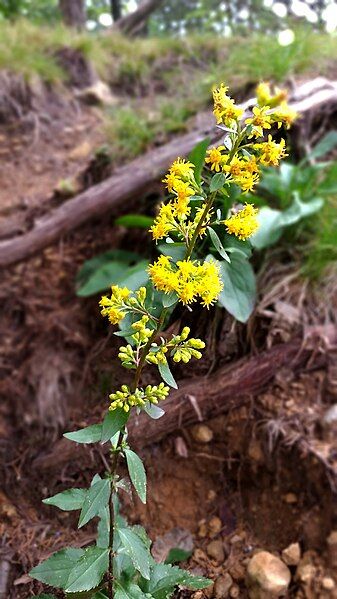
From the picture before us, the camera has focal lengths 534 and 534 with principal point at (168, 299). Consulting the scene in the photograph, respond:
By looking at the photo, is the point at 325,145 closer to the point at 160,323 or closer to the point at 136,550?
the point at 160,323

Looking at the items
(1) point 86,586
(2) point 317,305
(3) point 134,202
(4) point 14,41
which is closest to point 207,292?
(1) point 86,586

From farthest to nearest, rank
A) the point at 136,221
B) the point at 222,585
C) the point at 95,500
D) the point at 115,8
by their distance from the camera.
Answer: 1. the point at 115,8
2. the point at 136,221
3. the point at 222,585
4. the point at 95,500

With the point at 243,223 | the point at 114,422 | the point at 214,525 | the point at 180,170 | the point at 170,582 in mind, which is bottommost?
the point at 214,525

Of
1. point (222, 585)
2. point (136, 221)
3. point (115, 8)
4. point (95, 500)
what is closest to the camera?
point (95, 500)

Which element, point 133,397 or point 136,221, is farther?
point 136,221

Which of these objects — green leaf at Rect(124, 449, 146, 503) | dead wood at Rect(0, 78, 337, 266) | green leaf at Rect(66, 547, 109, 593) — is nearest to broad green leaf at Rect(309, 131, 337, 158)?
dead wood at Rect(0, 78, 337, 266)

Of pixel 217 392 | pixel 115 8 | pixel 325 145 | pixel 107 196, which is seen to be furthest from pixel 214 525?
pixel 115 8

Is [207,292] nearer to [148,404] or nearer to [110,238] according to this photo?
[148,404]

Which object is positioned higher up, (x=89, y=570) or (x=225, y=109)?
(x=225, y=109)
